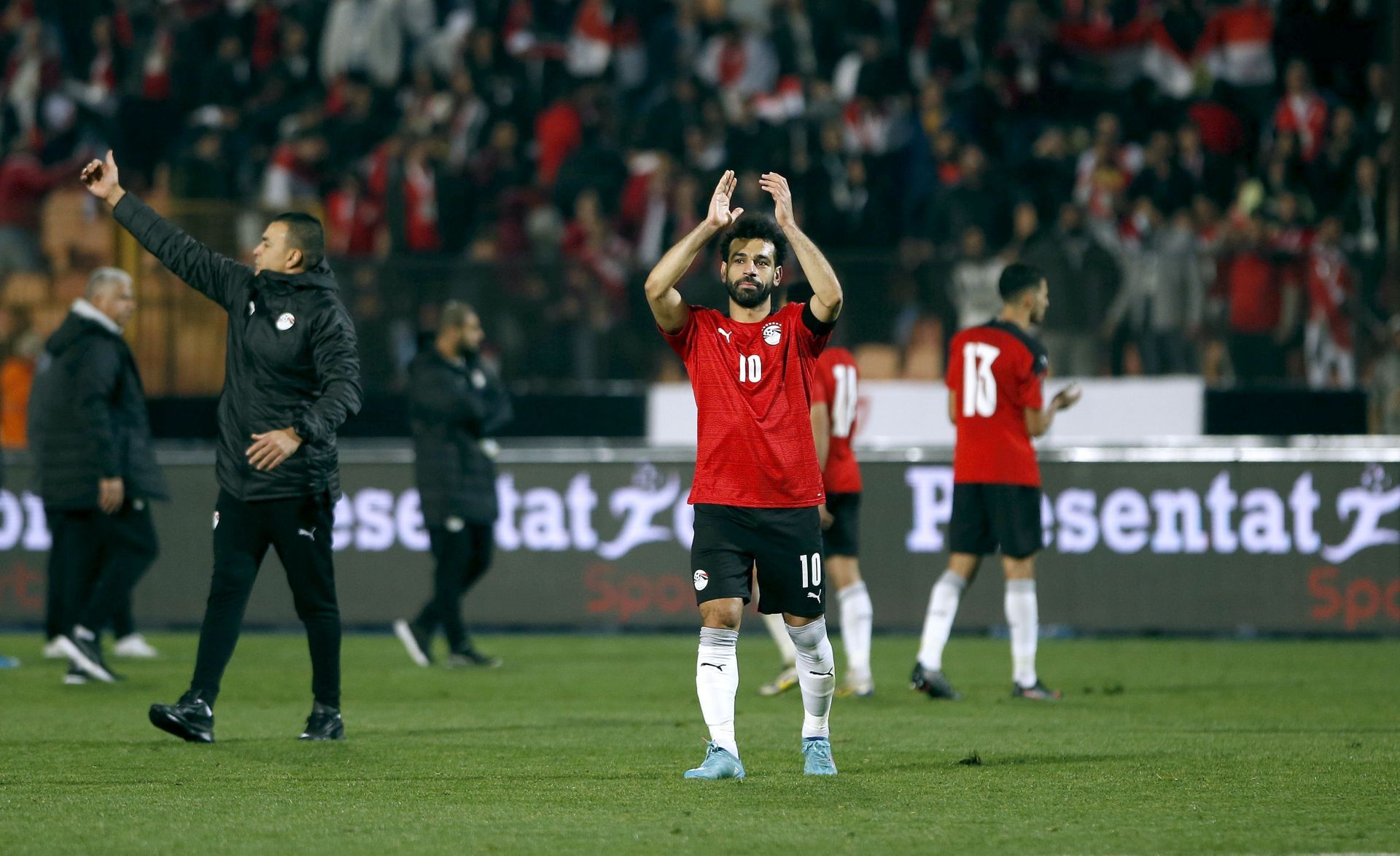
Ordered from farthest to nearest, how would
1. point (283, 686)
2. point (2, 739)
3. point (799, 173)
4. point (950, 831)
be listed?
point (799, 173) < point (283, 686) < point (2, 739) < point (950, 831)

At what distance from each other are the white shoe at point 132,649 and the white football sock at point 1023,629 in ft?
18.6

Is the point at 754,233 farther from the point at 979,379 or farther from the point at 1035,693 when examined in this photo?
the point at 1035,693

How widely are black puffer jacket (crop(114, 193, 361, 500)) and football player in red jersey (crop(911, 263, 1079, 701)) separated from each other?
3528mm

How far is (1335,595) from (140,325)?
9223mm

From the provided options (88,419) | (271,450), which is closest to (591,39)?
(88,419)

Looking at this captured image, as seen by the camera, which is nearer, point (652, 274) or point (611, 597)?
point (652, 274)

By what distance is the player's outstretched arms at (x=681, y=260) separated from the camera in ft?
20.3

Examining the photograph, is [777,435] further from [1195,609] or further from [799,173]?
[799,173]

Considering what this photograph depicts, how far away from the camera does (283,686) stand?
10156mm

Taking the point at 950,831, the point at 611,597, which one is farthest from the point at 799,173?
the point at 950,831

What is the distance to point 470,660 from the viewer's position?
37.5ft

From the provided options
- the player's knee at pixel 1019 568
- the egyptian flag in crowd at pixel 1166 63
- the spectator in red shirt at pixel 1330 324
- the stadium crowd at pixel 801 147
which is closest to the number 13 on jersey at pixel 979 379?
the player's knee at pixel 1019 568

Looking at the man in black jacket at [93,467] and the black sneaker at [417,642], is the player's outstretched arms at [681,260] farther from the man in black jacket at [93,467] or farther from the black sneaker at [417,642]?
the black sneaker at [417,642]

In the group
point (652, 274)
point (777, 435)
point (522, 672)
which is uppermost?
point (652, 274)
